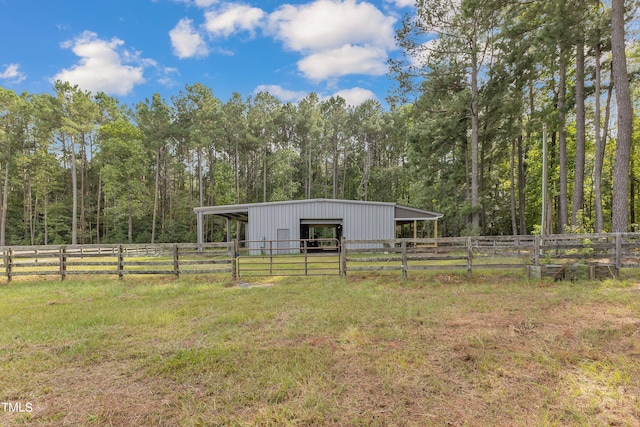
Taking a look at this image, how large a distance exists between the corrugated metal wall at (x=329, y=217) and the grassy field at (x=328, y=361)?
514 inches

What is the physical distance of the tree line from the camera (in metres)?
14.6

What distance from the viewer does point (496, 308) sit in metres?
5.32

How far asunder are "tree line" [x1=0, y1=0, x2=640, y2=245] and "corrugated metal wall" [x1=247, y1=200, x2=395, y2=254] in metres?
5.79

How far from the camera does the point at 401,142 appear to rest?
132ft

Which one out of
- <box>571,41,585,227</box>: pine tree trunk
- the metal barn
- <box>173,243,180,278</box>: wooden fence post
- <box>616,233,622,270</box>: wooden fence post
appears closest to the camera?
<box>616,233,622,270</box>: wooden fence post

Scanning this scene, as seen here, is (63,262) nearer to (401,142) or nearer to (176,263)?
(176,263)

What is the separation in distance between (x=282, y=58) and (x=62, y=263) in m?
27.2

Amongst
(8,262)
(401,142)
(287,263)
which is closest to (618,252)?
(287,263)

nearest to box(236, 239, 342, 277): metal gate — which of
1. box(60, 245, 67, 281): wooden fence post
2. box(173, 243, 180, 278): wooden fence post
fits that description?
box(173, 243, 180, 278): wooden fence post

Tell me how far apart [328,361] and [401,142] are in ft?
130

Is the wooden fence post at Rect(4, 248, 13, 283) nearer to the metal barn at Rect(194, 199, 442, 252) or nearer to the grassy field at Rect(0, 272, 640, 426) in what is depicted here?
the grassy field at Rect(0, 272, 640, 426)

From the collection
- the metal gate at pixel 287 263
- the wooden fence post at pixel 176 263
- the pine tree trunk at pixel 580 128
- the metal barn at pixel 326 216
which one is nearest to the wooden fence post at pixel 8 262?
the wooden fence post at pixel 176 263

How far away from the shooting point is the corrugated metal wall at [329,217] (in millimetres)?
19344

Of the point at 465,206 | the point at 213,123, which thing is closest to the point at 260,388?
the point at 465,206
